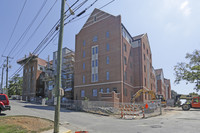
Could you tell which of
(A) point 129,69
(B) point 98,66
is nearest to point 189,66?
(A) point 129,69

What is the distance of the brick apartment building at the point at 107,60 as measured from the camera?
33.0 meters

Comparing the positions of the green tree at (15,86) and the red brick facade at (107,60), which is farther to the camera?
the green tree at (15,86)

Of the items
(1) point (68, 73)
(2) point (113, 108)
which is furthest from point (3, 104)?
(1) point (68, 73)

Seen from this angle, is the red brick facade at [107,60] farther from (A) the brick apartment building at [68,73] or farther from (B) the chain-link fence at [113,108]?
(A) the brick apartment building at [68,73]

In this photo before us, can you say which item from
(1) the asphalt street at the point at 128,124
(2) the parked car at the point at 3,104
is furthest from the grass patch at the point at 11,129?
(2) the parked car at the point at 3,104

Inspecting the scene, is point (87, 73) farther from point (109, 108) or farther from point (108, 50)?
point (109, 108)

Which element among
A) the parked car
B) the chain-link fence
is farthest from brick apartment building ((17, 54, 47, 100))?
the parked car

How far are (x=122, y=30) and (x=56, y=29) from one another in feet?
76.1

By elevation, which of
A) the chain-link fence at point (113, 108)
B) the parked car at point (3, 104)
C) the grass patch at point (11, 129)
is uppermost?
the parked car at point (3, 104)

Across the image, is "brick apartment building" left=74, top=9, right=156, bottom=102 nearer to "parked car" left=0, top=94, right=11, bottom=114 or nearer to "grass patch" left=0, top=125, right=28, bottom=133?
"parked car" left=0, top=94, right=11, bottom=114

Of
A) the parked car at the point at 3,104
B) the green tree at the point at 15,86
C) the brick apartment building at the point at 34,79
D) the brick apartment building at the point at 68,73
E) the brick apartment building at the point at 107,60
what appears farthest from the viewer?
the green tree at the point at 15,86

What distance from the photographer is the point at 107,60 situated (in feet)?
114

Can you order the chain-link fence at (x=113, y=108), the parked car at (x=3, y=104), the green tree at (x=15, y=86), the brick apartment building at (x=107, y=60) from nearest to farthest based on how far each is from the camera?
the parked car at (x=3, y=104) → the chain-link fence at (x=113, y=108) → the brick apartment building at (x=107, y=60) → the green tree at (x=15, y=86)

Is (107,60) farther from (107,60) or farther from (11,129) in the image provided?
(11,129)
